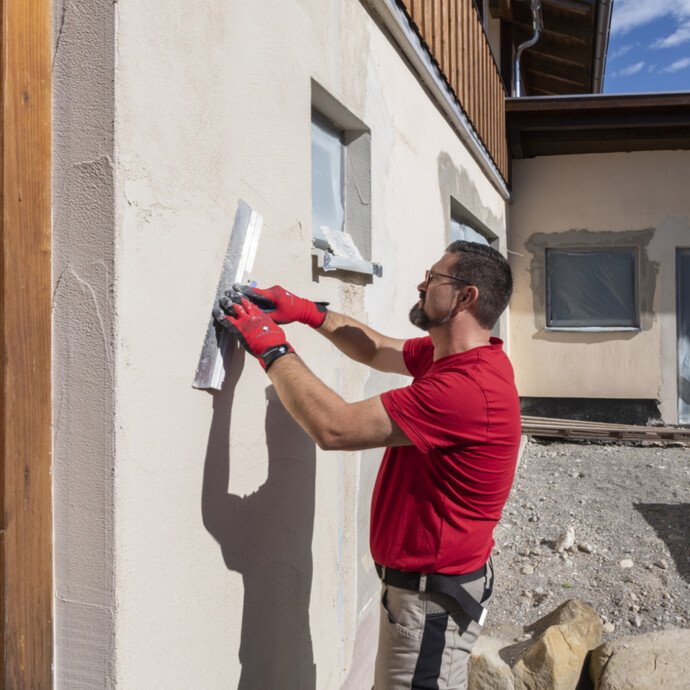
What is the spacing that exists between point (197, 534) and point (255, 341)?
1.73ft

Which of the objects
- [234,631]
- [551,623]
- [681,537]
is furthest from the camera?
[681,537]

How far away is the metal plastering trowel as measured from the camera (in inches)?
72.2

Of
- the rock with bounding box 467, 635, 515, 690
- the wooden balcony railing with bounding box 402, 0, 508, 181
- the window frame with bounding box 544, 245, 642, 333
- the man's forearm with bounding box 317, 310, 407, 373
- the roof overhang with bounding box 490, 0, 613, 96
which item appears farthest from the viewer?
the roof overhang with bounding box 490, 0, 613, 96

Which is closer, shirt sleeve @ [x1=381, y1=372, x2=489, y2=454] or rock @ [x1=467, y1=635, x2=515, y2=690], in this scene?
shirt sleeve @ [x1=381, y1=372, x2=489, y2=454]

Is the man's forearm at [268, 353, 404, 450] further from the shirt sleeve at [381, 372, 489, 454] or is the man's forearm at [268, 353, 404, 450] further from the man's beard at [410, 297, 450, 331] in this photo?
the man's beard at [410, 297, 450, 331]

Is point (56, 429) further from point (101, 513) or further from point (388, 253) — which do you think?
point (388, 253)

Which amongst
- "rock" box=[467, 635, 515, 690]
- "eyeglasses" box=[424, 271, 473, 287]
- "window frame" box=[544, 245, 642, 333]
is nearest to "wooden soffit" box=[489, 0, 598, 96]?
"window frame" box=[544, 245, 642, 333]

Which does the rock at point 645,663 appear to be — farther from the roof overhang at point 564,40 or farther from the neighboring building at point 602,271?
the roof overhang at point 564,40

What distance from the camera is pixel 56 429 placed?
155 centimetres

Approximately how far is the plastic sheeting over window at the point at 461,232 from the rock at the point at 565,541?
2452 millimetres

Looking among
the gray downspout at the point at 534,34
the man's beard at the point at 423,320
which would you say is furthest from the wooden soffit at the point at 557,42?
the man's beard at the point at 423,320

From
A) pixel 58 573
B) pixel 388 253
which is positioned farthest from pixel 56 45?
pixel 388 253

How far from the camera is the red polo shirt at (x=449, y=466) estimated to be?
193 cm

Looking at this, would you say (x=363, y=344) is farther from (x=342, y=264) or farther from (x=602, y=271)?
(x=602, y=271)
